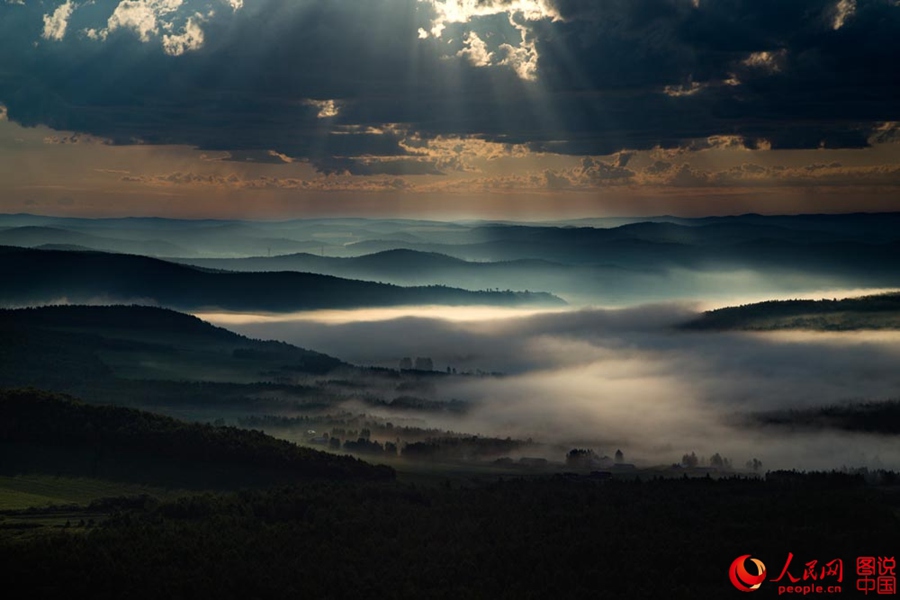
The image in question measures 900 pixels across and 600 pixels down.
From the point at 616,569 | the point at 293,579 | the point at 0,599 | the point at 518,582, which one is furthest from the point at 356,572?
the point at 0,599

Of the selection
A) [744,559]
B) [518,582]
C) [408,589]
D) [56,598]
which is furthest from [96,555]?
[744,559]

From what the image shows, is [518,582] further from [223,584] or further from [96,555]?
[96,555]

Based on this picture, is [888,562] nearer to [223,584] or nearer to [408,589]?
[408,589]

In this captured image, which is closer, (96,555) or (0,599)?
(0,599)

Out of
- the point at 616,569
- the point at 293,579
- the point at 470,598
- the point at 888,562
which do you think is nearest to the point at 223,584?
the point at 293,579

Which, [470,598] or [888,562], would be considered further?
[888,562]
